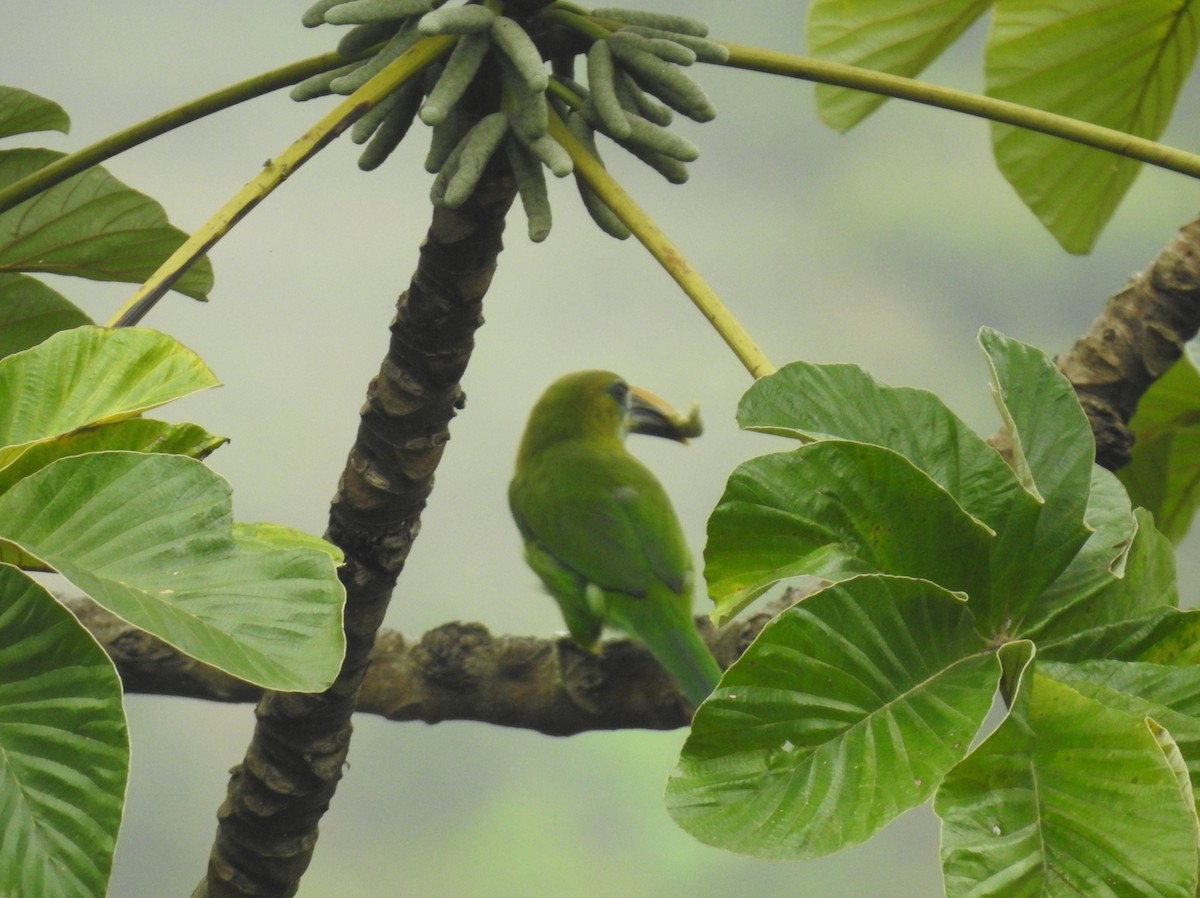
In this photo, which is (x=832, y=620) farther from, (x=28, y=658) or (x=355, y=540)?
(x=355, y=540)

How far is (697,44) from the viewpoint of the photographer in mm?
755

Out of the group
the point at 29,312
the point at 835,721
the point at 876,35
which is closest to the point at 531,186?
the point at 835,721

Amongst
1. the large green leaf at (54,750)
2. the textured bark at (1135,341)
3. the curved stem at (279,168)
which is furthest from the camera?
the textured bark at (1135,341)

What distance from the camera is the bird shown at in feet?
4.52

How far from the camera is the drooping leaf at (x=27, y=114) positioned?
0.92m

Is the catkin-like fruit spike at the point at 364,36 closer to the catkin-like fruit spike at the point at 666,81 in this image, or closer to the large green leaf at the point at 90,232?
the catkin-like fruit spike at the point at 666,81

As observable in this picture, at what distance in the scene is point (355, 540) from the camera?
2.80 ft

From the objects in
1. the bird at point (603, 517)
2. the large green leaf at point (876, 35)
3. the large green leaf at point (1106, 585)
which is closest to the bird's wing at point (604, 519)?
the bird at point (603, 517)

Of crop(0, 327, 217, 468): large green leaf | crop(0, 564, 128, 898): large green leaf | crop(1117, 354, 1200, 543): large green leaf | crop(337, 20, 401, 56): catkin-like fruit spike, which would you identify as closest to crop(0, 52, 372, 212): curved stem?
crop(337, 20, 401, 56): catkin-like fruit spike

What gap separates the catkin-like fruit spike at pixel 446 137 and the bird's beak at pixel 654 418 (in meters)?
0.78

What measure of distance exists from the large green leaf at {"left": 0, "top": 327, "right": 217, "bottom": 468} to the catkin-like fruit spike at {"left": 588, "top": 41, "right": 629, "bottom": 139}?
28 cm

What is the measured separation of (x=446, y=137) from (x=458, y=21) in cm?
8

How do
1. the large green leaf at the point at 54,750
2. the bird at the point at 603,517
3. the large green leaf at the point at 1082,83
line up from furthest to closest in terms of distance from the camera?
1. the bird at the point at 603,517
2. the large green leaf at the point at 1082,83
3. the large green leaf at the point at 54,750

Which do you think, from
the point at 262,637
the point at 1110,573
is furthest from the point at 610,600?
the point at 262,637
